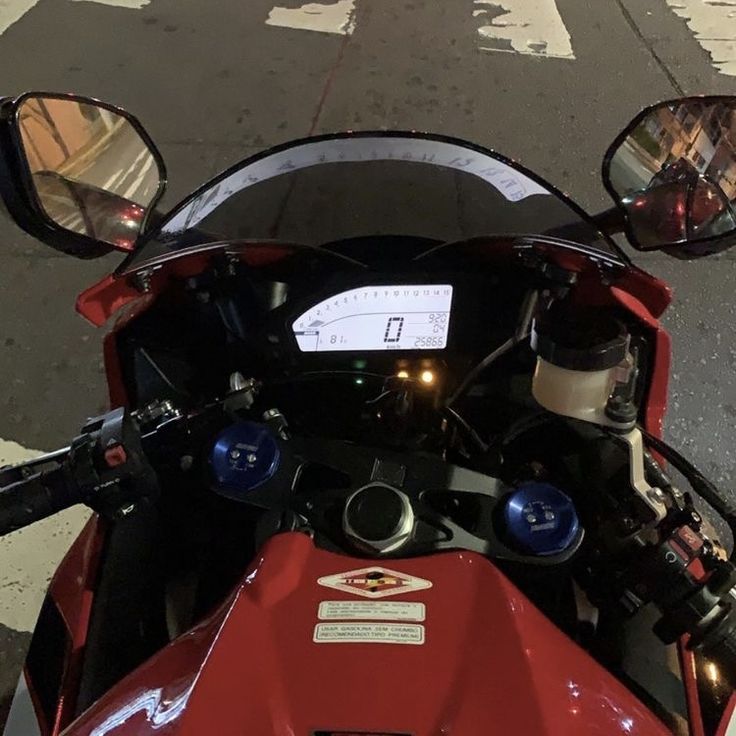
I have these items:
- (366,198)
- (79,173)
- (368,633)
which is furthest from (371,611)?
(79,173)

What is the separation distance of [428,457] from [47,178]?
26.9 inches

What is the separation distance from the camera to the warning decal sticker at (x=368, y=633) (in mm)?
827

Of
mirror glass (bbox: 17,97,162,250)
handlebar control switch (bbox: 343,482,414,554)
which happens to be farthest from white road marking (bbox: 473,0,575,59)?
handlebar control switch (bbox: 343,482,414,554)

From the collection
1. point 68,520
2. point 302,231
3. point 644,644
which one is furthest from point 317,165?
point 68,520

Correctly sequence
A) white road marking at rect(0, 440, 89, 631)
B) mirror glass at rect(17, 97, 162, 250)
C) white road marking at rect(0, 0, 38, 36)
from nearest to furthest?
mirror glass at rect(17, 97, 162, 250) → white road marking at rect(0, 440, 89, 631) → white road marking at rect(0, 0, 38, 36)

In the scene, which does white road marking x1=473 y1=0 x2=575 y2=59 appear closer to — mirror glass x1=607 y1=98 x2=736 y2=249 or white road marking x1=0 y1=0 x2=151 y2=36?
white road marking x1=0 y1=0 x2=151 y2=36

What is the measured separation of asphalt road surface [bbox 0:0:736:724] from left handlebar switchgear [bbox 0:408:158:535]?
5.58 feet

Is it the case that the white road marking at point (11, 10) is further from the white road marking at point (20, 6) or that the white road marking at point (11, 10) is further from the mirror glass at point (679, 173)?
the mirror glass at point (679, 173)

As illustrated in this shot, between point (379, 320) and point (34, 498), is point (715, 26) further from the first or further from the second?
point (34, 498)

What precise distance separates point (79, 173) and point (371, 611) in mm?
844

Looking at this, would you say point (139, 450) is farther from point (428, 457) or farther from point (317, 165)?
point (317, 165)

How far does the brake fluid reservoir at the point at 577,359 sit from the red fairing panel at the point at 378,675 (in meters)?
0.26

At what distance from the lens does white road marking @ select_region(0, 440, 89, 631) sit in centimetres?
212

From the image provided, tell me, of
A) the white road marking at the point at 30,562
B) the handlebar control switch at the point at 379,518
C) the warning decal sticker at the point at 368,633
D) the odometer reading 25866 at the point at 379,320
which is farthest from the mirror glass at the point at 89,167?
the white road marking at the point at 30,562
